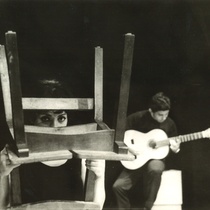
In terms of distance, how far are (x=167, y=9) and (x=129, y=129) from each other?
37.0 inches

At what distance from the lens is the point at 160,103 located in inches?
107

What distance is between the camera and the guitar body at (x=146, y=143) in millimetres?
2693

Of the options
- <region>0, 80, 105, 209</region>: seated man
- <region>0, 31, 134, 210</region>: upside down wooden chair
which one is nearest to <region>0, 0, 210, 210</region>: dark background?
<region>0, 80, 105, 209</region>: seated man

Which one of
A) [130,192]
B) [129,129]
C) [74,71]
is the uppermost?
[74,71]

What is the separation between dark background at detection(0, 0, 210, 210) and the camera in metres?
2.44

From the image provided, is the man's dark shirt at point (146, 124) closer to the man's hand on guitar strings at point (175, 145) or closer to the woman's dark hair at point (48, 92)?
the man's hand on guitar strings at point (175, 145)

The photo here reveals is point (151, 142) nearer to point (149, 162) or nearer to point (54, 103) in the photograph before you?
point (149, 162)

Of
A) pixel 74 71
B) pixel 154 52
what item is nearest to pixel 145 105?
pixel 154 52

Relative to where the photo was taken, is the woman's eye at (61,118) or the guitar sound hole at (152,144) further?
the guitar sound hole at (152,144)

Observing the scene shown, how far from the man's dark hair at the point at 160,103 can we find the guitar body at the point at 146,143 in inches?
6.7

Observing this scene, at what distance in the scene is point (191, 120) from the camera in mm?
2711

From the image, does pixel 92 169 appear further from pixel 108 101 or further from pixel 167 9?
pixel 167 9

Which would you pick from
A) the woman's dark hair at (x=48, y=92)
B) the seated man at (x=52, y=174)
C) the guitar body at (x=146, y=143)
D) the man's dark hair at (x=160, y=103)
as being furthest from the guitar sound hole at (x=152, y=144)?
the woman's dark hair at (x=48, y=92)

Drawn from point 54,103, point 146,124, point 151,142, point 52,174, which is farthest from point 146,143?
point 54,103
